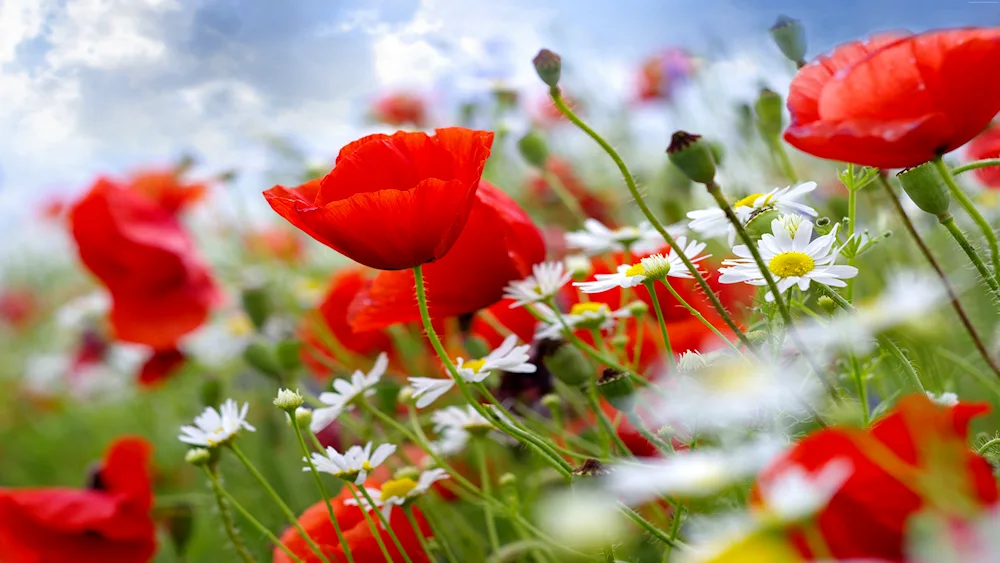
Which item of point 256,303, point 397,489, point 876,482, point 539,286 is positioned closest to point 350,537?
point 397,489

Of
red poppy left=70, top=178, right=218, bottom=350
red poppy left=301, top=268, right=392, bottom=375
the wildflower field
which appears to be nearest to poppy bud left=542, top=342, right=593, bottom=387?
the wildflower field

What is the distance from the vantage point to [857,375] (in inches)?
9.9

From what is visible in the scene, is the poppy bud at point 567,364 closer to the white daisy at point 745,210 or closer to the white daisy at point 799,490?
the white daisy at point 745,210

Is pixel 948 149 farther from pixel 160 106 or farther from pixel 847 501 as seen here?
pixel 160 106

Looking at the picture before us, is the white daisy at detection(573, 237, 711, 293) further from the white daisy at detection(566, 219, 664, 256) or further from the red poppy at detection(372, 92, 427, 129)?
the red poppy at detection(372, 92, 427, 129)

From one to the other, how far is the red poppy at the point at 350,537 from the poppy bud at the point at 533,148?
0.91ft

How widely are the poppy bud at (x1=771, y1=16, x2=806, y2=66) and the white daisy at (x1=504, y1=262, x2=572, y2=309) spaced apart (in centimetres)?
14

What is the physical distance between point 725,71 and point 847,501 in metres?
0.66

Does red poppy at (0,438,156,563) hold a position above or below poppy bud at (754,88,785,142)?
below

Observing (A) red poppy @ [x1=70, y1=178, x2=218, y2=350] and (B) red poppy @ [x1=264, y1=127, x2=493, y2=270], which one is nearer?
(B) red poppy @ [x1=264, y1=127, x2=493, y2=270]

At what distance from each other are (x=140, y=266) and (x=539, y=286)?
1.76 ft

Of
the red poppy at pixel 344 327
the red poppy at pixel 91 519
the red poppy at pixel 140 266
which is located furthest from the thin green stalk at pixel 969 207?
the red poppy at pixel 140 266

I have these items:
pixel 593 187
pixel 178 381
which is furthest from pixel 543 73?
pixel 178 381

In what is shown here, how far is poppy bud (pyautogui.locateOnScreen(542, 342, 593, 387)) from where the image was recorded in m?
0.35
